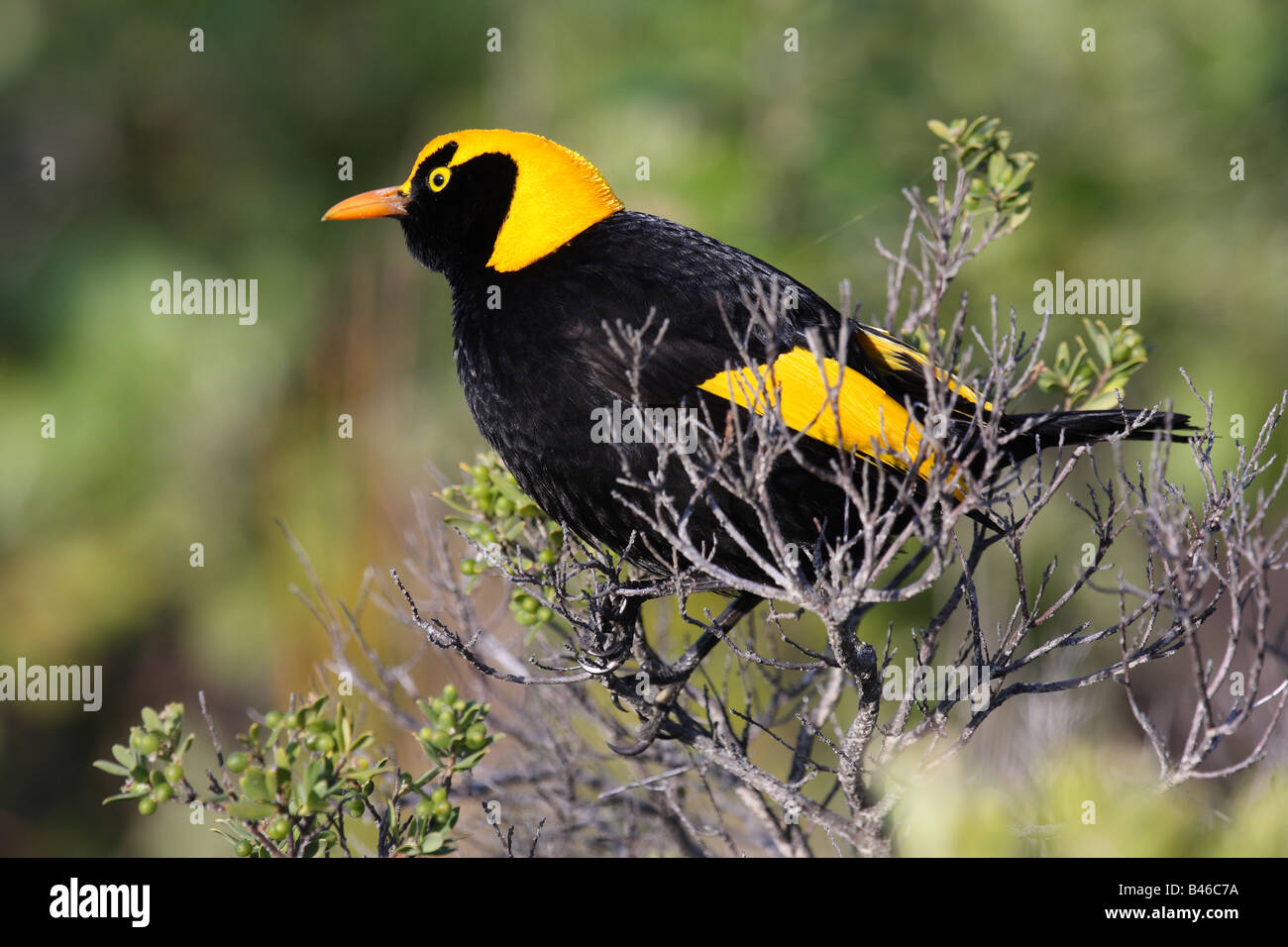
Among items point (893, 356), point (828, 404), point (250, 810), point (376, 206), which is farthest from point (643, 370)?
point (250, 810)

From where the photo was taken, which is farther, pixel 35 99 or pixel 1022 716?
pixel 35 99

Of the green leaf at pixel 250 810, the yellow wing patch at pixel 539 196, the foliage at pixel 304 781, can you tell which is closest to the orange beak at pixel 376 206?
the yellow wing patch at pixel 539 196

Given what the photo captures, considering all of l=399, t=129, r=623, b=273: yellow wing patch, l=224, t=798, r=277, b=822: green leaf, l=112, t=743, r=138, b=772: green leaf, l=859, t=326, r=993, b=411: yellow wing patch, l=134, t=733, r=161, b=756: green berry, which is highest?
l=399, t=129, r=623, b=273: yellow wing patch

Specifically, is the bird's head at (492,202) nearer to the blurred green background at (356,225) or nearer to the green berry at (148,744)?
the green berry at (148,744)

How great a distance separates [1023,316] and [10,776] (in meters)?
7.32

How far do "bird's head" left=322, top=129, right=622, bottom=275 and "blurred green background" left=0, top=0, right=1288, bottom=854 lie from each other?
2594 mm

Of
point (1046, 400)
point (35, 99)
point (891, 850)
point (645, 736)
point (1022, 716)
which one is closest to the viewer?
point (891, 850)

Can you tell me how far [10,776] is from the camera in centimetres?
828

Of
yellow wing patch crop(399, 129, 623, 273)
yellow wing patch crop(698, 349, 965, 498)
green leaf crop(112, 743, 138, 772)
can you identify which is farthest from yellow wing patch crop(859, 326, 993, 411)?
green leaf crop(112, 743, 138, 772)

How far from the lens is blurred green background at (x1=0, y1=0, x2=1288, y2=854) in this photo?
680 cm

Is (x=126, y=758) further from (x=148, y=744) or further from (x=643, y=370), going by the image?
(x=643, y=370)

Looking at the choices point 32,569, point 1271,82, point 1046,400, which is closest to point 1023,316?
point 1046,400

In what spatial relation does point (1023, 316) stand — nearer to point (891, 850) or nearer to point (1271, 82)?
point (1271, 82)

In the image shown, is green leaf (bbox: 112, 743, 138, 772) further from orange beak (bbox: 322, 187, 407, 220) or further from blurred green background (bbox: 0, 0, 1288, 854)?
blurred green background (bbox: 0, 0, 1288, 854)
